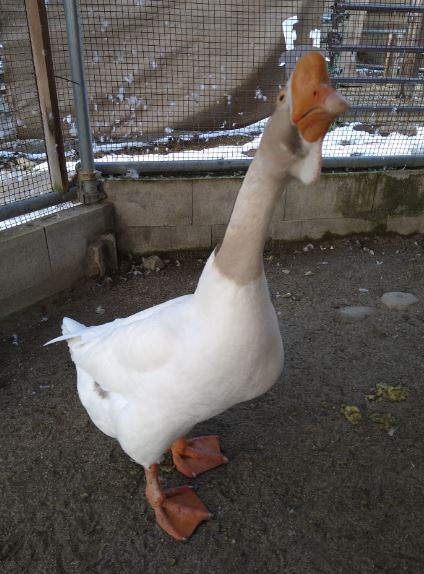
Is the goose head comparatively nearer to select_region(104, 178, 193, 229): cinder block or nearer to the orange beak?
the orange beak

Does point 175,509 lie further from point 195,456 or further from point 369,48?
point 369,48

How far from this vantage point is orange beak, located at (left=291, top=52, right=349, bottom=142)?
1.24 metres

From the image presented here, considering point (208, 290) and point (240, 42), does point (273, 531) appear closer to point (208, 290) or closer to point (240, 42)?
point (208, 290)

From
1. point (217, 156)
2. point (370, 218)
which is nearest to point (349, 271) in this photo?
point (370, 218)

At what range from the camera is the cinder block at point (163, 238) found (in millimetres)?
4289

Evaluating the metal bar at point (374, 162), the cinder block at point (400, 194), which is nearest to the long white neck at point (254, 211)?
the metal bar at point (374, 162)

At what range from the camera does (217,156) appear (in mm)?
4539

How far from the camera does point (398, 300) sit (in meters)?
3.70

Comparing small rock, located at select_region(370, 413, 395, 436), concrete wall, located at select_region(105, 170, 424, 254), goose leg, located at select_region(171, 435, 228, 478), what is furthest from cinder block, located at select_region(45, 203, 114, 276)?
small rock, located at select_region(370, 413, 395, 436)

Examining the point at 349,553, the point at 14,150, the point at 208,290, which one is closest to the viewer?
the point at 208,290

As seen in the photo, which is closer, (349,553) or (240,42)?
(349,553)

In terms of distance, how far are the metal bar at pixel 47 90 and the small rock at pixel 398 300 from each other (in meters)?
2.70

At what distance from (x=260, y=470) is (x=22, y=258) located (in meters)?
2.20

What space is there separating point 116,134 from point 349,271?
2588 mm
